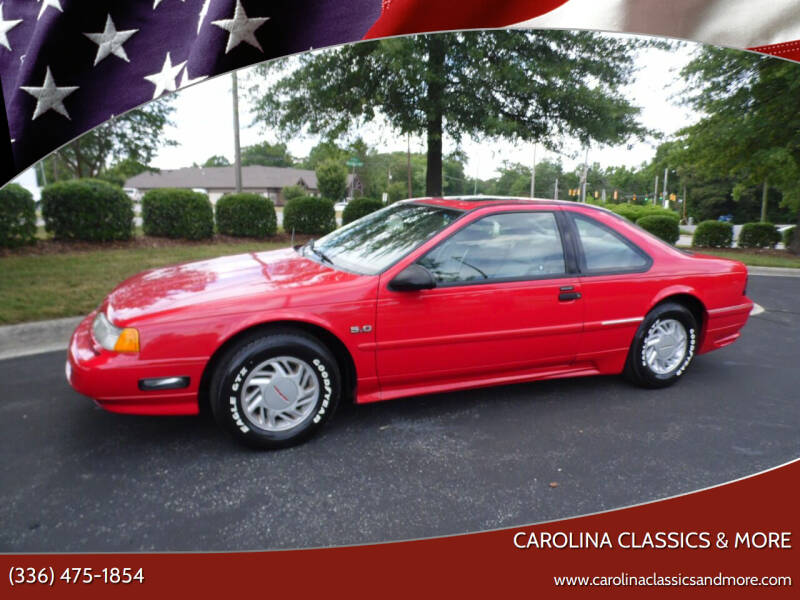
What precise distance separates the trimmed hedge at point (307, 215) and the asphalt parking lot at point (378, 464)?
911cm

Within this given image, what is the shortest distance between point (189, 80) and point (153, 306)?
147 centimetres

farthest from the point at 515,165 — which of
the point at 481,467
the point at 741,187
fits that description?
the point at 741,187

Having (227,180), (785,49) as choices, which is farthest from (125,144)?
(227,180)

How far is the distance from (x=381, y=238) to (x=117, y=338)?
178 centimetres

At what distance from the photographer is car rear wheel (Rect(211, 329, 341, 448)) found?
291 cm

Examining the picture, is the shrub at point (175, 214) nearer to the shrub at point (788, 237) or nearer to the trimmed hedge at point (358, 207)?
the trimmed hedge at point (358, 207)

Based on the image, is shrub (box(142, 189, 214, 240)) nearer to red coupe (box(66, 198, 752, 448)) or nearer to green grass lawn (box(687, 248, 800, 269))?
red coupe (box(66, 198, 752, 448))

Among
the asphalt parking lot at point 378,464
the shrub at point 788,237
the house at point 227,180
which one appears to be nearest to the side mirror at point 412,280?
the asphalt parking lot at point 378,464

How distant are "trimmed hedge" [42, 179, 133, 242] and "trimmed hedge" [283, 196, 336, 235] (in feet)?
12.2

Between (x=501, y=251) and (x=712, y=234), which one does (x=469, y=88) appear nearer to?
(x=501, y=251)

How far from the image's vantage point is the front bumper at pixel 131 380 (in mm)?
2787

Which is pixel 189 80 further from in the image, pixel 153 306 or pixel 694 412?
pixel 694 412
